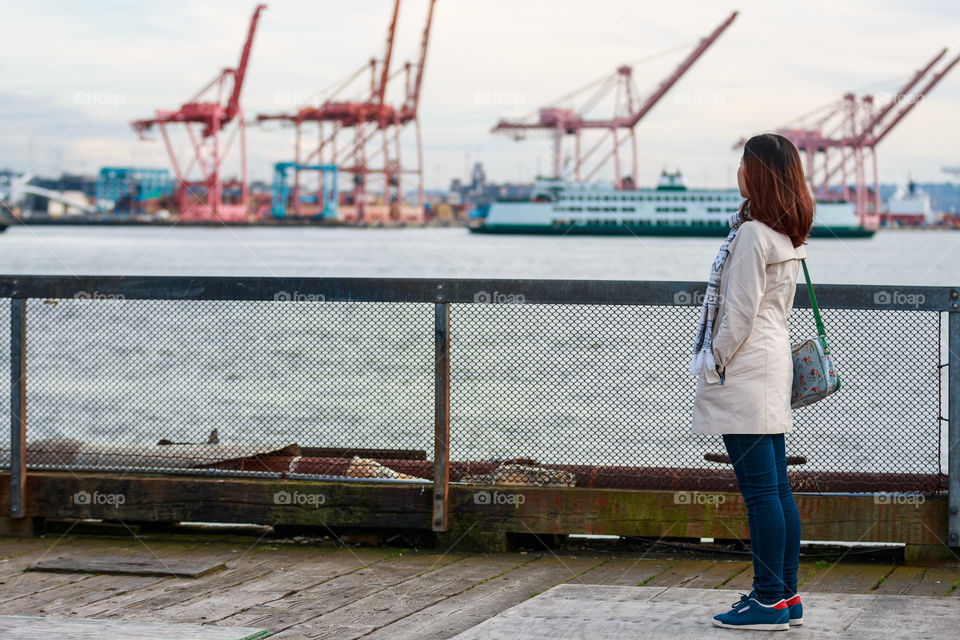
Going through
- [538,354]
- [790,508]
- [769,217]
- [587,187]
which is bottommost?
[790,508]

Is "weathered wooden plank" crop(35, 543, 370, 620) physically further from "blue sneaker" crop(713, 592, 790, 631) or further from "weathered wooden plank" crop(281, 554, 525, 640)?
"blue sneaker" crop(713, 592, 790, 631)

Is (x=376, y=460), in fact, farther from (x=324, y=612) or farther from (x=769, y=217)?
(x=769, y=217)

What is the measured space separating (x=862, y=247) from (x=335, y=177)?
2289 inches

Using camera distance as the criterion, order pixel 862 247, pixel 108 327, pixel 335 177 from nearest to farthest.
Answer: pixel 108 327 → pixel 862 247 → pixel 335 177

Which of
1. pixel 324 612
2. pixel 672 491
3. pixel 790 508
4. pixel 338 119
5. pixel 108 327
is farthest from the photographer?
pixel 338 119

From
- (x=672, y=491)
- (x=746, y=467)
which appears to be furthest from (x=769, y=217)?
(x=672, y=491)

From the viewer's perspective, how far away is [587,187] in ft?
375

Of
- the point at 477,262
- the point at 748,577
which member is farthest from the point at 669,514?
the point at 477,262

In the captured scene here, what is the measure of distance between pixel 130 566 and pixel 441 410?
1.39m

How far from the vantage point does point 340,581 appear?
Answer: 4.68 m

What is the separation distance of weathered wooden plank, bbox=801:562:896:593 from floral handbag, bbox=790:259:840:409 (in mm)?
→ 1098

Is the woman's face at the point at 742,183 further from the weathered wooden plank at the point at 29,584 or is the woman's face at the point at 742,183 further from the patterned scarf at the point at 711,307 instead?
the weathered wooden plank at the point at 29,584

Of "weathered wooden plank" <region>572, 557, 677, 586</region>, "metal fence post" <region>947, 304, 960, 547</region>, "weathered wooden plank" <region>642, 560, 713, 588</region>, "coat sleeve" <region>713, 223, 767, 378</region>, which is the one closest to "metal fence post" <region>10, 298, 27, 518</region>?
"weathered wooden plank" <region>572, 557, 677, 586</region>

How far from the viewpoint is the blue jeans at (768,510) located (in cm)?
373
